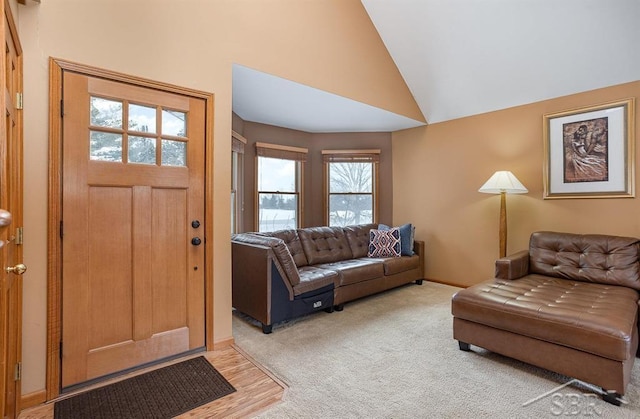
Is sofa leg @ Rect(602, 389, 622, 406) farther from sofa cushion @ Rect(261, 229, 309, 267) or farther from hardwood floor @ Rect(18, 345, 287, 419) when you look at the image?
sofa cushion @ Rect(261, 229, 309, 267)

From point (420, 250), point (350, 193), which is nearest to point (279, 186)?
point (350, 193)

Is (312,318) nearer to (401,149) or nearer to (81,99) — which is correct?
(81,99)

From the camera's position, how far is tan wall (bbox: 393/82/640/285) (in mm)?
3484

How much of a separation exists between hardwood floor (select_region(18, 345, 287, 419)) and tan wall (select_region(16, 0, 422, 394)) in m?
0.18

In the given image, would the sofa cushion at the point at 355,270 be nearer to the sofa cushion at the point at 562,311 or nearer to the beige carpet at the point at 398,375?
the beige carpet at the point at 398,375

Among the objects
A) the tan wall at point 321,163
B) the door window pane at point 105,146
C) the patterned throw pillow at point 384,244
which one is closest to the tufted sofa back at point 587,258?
the patterned throw pillow at point 384,244

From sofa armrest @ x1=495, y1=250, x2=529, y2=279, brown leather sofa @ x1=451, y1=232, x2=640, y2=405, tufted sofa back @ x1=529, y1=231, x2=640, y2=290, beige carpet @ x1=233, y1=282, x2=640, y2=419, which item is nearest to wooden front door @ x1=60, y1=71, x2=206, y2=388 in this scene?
beige carpet @ x1=233, y1=282, x2=640, y2=419

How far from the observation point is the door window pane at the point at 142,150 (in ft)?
7.39

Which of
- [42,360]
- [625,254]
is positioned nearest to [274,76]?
[42,360]

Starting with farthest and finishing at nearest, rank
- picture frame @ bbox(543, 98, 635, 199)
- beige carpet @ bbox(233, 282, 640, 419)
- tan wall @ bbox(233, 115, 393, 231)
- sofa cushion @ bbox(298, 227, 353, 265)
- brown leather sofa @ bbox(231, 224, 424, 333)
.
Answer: tan wall @ bbox(233, 115, 393, 231) → sofa cushion @ bbox(298, 227, 353, 265) → picture frame @ bbox(543, 98, 635, 199) → brown leather sofa @ bbox(231, 224, 424, 333) → beige carpet @ bbox(233, 282, 640, 419)

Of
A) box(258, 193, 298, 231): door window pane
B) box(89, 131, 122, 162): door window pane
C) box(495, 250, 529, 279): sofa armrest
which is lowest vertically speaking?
box(495, 250, 529, 279): sofa armrest

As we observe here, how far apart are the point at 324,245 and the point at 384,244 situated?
35.9 inches

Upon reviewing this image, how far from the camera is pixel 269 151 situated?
4.74 metres

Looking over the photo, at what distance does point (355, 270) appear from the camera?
144 inches
